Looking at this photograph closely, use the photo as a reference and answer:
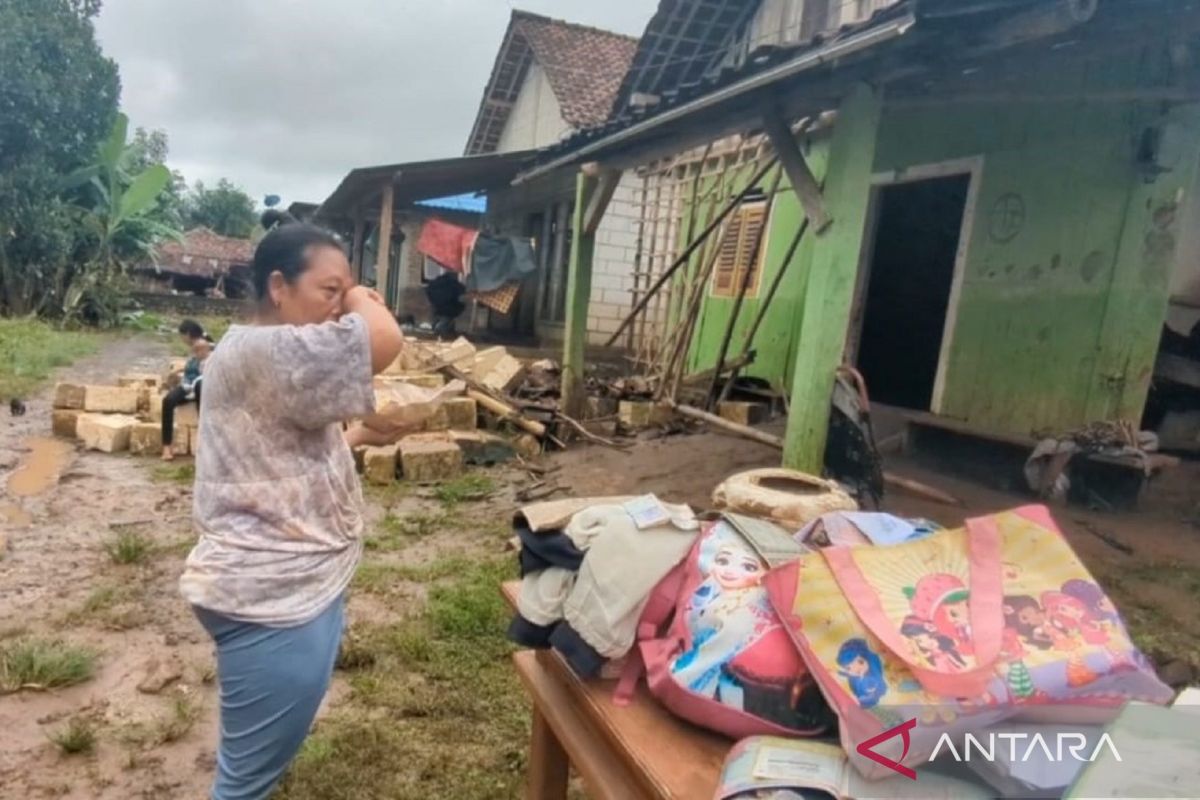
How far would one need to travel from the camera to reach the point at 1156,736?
0.97 metres

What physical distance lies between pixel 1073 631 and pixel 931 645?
0.22m

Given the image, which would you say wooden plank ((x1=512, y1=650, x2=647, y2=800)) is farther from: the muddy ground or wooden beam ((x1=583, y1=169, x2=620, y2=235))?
wooden beam ((x1=583, y1=169, x2=620, y2=235))

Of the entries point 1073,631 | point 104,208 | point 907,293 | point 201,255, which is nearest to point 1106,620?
point 1073,631

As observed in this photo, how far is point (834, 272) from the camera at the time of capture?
3.81 meters

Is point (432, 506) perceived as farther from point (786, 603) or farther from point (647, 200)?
point (647, 200)

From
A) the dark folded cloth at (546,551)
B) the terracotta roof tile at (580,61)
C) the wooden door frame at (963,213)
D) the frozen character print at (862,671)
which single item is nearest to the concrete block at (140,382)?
the wooden door frame at (963,213)

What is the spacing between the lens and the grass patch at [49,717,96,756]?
8.17 feet

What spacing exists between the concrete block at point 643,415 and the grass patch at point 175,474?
3.75m

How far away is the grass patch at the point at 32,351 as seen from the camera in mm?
8984

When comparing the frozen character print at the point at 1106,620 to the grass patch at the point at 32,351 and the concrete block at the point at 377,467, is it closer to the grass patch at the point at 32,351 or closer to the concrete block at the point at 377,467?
the concrete block at the point at 377,467

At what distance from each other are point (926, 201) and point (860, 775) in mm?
6878

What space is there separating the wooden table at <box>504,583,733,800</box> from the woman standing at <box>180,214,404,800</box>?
542 millimetres

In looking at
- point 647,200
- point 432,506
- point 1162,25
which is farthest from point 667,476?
point 647,200

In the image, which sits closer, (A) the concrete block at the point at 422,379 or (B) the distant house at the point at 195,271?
(A) the concrete block at the point at 422,379
